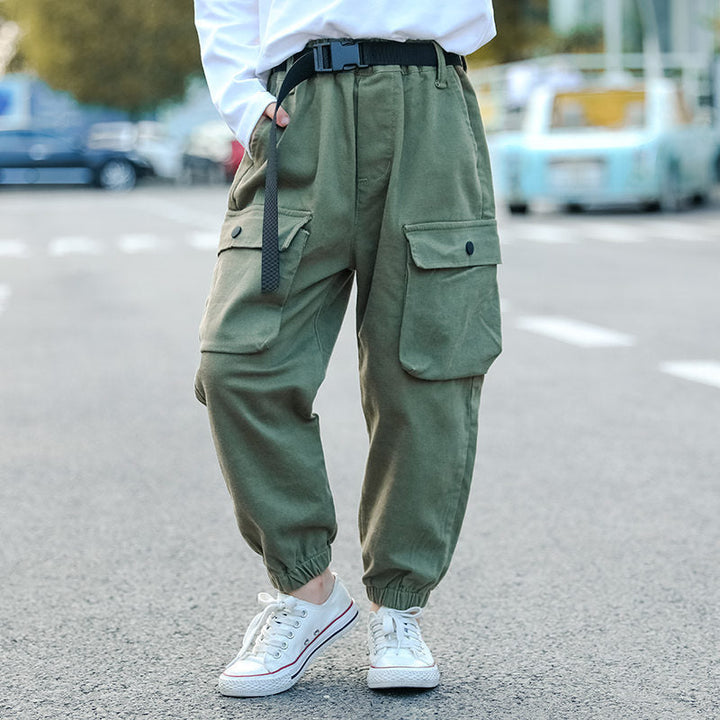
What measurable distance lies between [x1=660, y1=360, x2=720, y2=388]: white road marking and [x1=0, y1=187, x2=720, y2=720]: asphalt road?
0.08 ft

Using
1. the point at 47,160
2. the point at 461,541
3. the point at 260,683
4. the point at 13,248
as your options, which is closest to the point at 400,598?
the point at 260,683

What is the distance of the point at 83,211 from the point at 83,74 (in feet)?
78.2

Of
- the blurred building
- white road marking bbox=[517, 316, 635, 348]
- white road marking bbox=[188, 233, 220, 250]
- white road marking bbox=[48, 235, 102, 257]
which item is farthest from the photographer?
the blurred building

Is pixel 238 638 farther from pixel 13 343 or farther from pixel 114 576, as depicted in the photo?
pixel 13 343

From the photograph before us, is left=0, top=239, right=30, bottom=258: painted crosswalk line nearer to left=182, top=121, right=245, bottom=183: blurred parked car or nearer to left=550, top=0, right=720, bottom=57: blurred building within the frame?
left=182, top=121, right=245, bottom=183: blurred parked car

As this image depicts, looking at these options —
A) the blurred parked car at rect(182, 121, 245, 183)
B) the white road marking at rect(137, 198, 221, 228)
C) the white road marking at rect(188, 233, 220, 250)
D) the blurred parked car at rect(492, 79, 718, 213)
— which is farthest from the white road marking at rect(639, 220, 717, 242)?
the blurred parked car at rect(182, 121, 245, 183)

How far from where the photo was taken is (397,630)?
3.25m

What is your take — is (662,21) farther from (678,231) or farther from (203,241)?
(203,241)

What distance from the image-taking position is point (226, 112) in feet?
10.2

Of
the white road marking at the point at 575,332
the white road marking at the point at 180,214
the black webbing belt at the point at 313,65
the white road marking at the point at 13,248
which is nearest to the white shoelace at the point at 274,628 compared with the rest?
the black webbing belt at the point at 313,65

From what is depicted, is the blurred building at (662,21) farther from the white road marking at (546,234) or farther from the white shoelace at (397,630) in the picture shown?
the white shoelace at (397,630)

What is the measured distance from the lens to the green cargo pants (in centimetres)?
302

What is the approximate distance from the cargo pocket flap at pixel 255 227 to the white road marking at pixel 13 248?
1407 cm

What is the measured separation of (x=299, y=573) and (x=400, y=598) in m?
0.22
